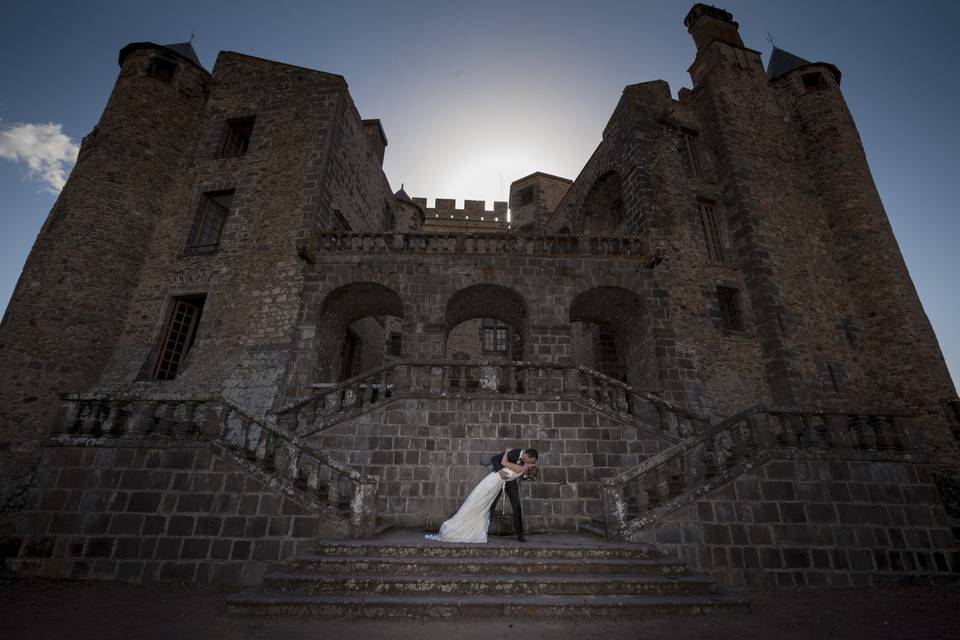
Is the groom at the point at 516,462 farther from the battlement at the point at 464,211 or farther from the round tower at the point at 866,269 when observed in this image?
the battlement at the point at 464,211

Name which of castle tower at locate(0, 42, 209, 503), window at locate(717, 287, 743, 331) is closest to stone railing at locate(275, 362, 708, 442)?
window at locate(717, 287, 743, 331)

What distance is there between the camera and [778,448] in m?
6.43

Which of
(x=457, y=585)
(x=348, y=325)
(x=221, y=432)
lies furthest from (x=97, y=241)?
(x=457, y=585)

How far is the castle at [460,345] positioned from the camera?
19.6ft

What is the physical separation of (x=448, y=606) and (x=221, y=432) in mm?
4225

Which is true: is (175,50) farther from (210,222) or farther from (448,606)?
(448,606)

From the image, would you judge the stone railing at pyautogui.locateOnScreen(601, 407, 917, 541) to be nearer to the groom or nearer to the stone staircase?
the stone staircase

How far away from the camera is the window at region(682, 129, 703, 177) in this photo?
1591 centimetres

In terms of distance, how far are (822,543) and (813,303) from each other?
10.1 meters

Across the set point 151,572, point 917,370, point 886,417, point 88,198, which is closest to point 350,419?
point 151,572

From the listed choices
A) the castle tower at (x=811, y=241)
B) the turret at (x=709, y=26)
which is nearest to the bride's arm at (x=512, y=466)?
the castle tower at (x=811, y=241)

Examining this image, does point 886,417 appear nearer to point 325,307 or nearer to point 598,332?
point 598,332

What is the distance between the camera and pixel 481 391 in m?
8.75

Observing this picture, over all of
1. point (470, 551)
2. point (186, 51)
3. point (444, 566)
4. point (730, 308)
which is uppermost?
point (186, 51)
